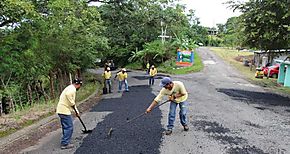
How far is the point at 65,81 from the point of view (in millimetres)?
14938

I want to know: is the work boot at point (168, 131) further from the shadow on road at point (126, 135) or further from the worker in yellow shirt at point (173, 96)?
the shadow on road at point (126, 135)

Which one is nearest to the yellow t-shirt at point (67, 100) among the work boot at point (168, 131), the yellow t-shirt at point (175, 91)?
the yellow t-shirt at point (175, 91)

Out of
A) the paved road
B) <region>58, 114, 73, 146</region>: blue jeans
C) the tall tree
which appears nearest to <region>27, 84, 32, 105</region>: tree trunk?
the paved road

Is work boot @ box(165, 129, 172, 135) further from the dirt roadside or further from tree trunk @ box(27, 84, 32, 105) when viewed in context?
tree trunk @ box(27, 84, 32, 105)

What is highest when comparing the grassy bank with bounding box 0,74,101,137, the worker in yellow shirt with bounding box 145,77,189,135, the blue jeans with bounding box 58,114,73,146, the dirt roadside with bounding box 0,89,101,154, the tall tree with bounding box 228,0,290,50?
the tall tree with bounding box 228,0,290,50

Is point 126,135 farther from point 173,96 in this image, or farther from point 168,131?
point 173,96

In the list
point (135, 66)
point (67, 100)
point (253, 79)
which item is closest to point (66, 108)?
point (67, 100)

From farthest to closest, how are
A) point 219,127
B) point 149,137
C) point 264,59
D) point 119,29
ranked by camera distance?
point 264,59 → point 119,29 → point 219,127 → point 149,137

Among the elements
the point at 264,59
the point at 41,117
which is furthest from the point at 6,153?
the point at 264,59

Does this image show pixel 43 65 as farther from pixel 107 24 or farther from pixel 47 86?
pixel 107 24

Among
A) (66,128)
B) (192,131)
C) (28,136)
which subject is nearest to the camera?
(66,128)

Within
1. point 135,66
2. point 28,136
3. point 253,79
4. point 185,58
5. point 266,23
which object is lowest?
point 253,79

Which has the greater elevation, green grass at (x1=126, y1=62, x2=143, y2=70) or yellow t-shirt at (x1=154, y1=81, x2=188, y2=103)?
yellow t-shirt at (x1=154, y1=81, x2=188, y2=103)

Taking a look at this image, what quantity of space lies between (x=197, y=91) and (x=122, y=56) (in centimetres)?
2095
